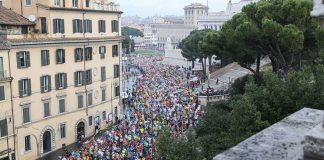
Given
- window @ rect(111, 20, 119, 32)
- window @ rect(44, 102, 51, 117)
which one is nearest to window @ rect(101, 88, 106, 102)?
window @ rect(111, 20, 119, 32)

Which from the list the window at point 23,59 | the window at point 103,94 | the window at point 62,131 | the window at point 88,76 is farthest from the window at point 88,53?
the window at point 23,59

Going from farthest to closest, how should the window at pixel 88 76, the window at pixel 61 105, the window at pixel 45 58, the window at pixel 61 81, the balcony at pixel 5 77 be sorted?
the window at pixel 88 76
the window at pixel 61 105
the window at pixel 61 81
the window at pixel 45 58
the balcony at pixel 5 77

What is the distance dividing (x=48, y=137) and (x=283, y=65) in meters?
19.0

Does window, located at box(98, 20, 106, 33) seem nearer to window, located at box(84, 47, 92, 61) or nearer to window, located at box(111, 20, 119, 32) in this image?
window, located at box(111, 20, 119, 32)

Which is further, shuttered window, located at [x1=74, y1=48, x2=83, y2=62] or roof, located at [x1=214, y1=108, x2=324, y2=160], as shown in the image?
shuttered window, located at [x1=74, y1=48, x2=83, y2=62]

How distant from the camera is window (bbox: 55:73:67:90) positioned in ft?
111

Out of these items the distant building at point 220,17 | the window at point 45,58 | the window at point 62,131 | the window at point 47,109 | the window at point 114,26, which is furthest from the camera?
the distant building at point 220,17

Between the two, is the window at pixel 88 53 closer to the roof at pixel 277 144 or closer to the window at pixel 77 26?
the window at pixel 77 26

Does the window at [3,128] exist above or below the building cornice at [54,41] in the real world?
below

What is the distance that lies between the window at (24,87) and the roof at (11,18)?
438 cm

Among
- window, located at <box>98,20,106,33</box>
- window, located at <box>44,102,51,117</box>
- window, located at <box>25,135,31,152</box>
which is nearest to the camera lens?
window, located at <box>25,135,31,152</box>

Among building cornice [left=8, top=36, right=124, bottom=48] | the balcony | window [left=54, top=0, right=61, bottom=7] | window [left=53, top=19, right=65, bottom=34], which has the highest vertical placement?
window [left=54, top=0, right=61, bottom=7]

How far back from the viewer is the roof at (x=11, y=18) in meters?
30.7

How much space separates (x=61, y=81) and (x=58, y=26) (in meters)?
4.46
